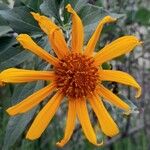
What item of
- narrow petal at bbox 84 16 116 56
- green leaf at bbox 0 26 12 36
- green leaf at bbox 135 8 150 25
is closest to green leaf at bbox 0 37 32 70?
green leaf at bbox 0 26 12 36

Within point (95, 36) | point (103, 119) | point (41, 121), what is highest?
point (95, 36)

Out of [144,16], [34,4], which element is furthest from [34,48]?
[144,16]

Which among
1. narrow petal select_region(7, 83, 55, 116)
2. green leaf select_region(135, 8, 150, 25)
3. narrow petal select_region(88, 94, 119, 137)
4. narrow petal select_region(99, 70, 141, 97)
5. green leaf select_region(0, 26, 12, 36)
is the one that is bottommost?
green leaf select_region(135, 8, 150, 25)

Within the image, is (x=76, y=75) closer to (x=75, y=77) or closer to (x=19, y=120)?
(x=75, y=77)

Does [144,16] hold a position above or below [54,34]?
below

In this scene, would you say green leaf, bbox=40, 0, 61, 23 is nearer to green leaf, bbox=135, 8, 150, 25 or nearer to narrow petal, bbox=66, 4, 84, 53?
narrow petal, bbox=66, 4, 84, 53

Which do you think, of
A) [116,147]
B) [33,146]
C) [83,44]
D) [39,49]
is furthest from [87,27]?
[116,147]

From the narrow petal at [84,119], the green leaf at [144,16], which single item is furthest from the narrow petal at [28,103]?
the green leaf at [144,16]

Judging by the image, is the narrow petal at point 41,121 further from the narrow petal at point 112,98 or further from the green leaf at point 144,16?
the green leaf at point 144,16
